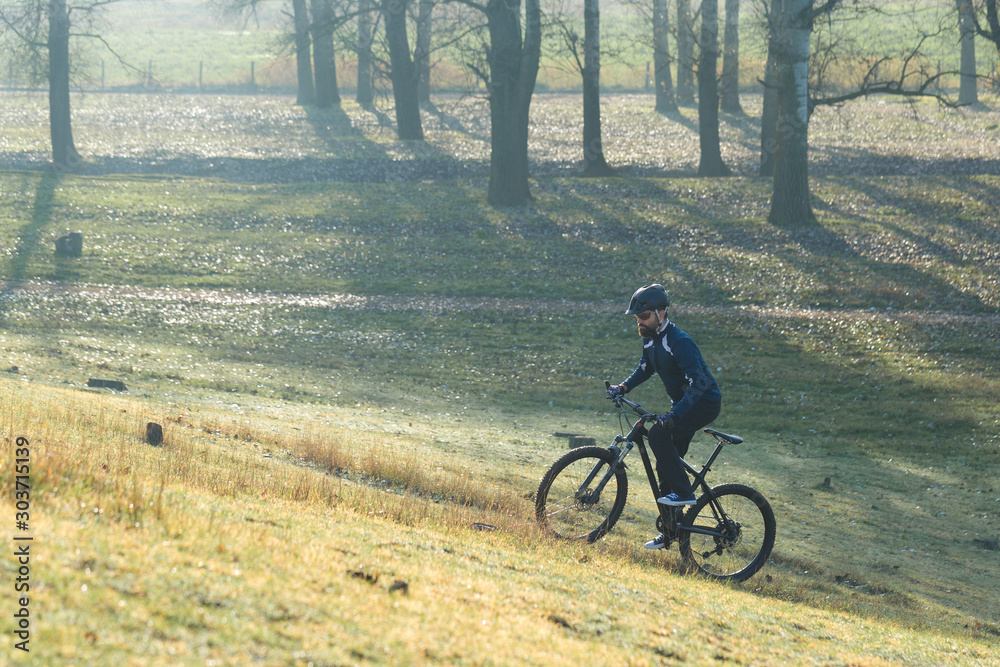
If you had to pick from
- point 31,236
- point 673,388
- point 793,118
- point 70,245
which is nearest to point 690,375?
point 673,388

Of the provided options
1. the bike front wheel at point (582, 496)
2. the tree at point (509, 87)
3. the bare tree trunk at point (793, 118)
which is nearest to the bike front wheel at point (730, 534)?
the bike front wheel at point (582, 496)

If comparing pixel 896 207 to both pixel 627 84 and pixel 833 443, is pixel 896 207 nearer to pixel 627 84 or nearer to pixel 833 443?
pixel 833 443

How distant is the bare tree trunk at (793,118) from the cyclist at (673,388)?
1936cm

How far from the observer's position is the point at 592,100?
33.4 metres

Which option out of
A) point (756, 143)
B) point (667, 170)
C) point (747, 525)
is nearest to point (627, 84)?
point (756, 143)

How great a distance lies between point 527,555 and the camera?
7004mm

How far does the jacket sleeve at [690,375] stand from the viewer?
287 inches

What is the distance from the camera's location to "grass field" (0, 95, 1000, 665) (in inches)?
192

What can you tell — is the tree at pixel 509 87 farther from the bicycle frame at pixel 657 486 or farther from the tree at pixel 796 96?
the bicycle frame at pixel 657 486

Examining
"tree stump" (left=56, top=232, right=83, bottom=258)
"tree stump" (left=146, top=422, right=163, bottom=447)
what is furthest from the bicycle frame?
"tree stump" (left=56, top=232, right=83, bottom=258)

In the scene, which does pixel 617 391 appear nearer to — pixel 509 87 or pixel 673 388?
pixel 673 388

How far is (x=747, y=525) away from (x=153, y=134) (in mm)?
41014

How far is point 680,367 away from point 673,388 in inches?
14.0

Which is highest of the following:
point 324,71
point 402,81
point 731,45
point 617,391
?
point 324,71
